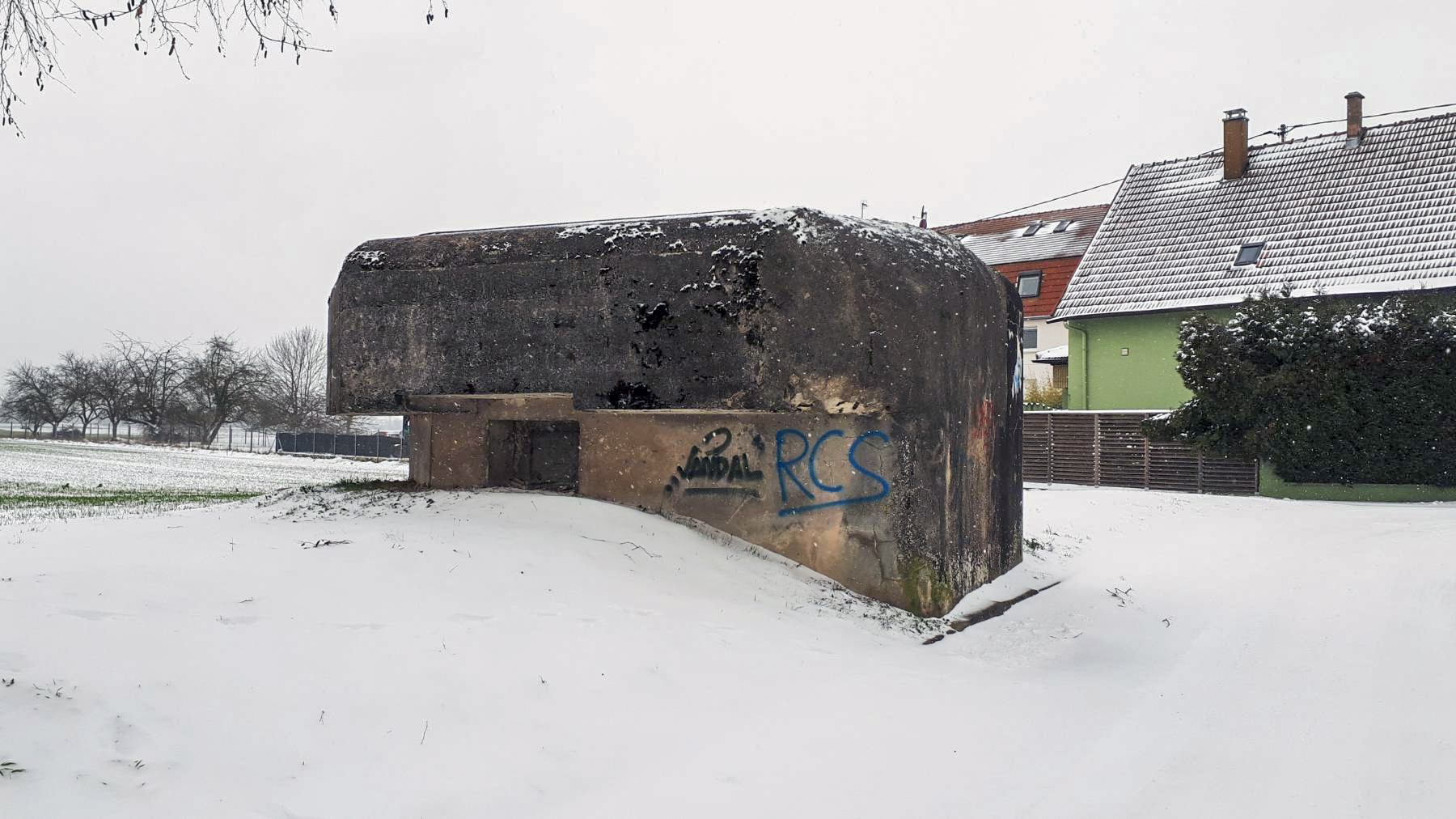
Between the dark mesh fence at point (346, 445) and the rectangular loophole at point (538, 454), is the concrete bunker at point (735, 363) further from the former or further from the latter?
the dark mesh fence at point (346, 445)

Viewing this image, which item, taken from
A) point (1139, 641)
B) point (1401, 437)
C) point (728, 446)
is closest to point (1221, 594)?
point (1139, 641)

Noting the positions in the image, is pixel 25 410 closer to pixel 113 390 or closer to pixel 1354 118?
pixel 113 390

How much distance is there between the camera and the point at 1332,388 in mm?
17188

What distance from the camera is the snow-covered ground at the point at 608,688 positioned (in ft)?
11.0

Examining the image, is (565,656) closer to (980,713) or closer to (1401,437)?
(980,713)

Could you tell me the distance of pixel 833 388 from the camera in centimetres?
681

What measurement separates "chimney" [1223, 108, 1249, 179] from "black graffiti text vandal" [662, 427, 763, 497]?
21.9 metres

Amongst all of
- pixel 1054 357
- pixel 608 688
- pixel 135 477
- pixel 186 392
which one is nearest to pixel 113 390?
pixel 186 392

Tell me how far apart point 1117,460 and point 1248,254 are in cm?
653

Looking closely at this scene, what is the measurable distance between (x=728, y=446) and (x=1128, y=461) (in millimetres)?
14840

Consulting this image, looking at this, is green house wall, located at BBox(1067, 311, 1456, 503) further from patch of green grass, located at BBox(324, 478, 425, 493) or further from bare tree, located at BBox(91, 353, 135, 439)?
bare tree, located at BBox(91, 353, 135, 439)

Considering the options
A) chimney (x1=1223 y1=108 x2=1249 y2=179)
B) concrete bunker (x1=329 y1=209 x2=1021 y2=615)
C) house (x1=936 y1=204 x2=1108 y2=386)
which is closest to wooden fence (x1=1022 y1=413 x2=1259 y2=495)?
chimney (x1=1223 y1=108 x2=1249 y2=179)

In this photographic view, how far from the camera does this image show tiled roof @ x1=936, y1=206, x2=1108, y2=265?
34469 mm

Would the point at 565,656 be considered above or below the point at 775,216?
below
